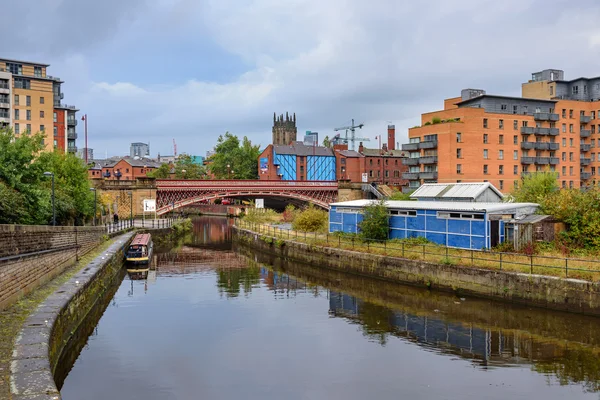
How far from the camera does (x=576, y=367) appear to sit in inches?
722

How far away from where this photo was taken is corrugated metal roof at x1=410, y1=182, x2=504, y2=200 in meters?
40.0

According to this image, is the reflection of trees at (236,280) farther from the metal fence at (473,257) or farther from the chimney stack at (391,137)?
the chimney stack at (391,137)

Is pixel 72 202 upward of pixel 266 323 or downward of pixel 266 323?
upward

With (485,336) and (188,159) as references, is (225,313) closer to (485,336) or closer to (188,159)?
(485,336)

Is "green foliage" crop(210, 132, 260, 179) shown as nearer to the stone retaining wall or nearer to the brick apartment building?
the brick apartment building

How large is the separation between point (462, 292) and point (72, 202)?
37.1m

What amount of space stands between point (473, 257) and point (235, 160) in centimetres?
9422

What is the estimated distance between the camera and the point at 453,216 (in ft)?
111

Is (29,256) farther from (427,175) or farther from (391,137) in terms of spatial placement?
(391,137)

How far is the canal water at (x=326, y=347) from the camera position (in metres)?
16.5

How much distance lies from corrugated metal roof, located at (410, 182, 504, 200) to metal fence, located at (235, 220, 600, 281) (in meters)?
7.27

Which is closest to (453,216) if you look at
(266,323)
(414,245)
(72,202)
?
(414,245)

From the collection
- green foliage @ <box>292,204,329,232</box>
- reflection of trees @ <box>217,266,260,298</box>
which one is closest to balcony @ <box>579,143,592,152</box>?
green foliage @ <box>292,204,329,232</box>

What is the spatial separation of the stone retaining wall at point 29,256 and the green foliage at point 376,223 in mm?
19299
